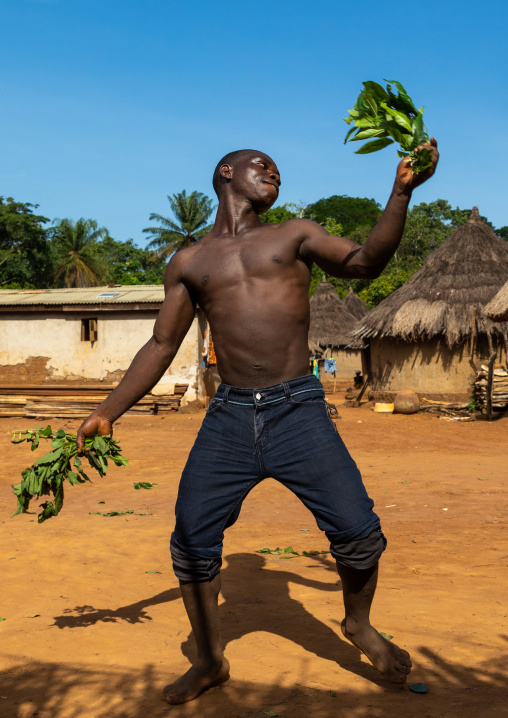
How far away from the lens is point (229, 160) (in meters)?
3.06

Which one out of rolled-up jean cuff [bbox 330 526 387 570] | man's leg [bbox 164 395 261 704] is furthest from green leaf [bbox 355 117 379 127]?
rolled-up jean cuff [bbox 330 526 387 570]

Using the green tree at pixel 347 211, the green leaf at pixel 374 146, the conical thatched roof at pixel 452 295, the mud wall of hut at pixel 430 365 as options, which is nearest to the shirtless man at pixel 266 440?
the green leaf at pixel 374 146

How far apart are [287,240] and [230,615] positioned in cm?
218

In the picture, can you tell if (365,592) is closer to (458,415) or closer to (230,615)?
(230,615)

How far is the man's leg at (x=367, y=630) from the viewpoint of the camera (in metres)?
2.66

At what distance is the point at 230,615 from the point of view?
374 cm

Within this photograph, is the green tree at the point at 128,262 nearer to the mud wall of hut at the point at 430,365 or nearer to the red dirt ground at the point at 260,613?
the mud wall of hut at the point at 430,365

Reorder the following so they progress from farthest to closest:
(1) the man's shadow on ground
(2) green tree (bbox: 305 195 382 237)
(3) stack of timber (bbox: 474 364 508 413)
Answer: (2) green tree (bbox: 305 195 382 237), (3) stack of timber (bbox: 474 364 508 413), (1) the man's shadow on ground

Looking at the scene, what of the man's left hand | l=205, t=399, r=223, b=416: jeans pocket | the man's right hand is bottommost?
the man's right hand

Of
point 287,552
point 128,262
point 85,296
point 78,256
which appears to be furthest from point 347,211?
point 287,552

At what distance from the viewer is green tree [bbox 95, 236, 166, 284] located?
1697 inches

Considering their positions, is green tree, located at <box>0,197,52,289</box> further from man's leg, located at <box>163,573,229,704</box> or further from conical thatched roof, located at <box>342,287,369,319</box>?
man's leg, located at <box>163,573,229,704</box>

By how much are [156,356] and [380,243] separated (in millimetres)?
1156

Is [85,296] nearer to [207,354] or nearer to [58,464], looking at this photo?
[207,354]
